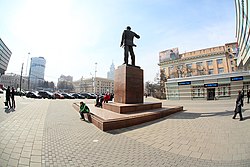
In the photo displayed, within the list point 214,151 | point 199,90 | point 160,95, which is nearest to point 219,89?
point 199,90

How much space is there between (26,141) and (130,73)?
6.79 m

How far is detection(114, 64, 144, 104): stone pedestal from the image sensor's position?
9.24m

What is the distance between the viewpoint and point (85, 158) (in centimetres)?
327

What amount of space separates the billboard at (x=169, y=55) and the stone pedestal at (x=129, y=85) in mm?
52187

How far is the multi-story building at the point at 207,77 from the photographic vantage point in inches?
953

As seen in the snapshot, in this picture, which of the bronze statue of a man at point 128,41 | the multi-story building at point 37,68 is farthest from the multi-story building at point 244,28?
the multi-story building at point 37,68

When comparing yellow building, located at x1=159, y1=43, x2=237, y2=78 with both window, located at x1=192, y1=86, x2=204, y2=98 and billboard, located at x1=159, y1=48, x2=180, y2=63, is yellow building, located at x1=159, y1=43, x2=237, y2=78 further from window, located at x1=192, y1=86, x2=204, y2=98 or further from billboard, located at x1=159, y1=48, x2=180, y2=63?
window, located at x1=192, y1=86, x2=204, y2=98

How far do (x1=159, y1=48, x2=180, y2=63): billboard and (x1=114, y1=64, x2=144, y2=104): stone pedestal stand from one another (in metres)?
52.2

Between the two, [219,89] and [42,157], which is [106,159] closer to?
[42,157]

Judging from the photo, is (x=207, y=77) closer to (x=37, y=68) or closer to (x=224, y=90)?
(x=224, y=90)

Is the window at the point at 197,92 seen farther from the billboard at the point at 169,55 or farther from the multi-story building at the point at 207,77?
the billboard at the point at 169,55

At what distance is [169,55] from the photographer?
59.2 metres

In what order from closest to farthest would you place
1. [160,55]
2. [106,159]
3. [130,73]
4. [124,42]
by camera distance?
[106,159] < [130,73] < [124,42] < [160,55]

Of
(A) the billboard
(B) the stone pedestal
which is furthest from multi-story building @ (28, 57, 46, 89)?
(B) the stone pedestal
